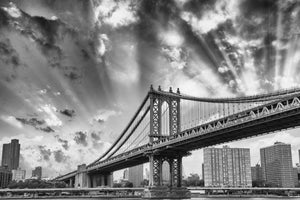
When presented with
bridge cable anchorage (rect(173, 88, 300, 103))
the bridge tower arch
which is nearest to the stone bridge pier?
the bridge tower arch

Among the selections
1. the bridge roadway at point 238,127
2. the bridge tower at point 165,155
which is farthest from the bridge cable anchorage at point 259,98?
the bridge tower at point 165,155

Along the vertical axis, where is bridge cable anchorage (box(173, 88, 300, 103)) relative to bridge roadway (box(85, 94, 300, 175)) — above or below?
above

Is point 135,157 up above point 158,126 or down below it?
below

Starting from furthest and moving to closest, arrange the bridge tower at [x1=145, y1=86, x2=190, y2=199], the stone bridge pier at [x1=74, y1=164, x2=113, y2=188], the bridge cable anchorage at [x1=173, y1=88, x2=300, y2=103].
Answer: the stone bridge pier at [x1=74, y1=164, x2=113, y2=188] → the bridge tower at [x1=145, y1=86, x2=190, y2=199] → the bridge cable anchorage at [x1=173, y1=88, x2=300, y2=103]

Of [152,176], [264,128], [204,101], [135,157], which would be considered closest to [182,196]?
[152,176]

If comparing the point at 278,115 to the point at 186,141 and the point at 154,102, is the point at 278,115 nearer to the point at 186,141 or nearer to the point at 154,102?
the point at 186,141

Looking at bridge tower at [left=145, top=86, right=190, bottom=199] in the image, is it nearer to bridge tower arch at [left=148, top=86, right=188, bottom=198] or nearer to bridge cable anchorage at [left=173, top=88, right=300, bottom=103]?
bridge tower arch at [left=148, top=86, right=188, bottom=198]

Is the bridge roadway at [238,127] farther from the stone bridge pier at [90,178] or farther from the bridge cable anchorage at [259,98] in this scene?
the stone bridge pier at [90,178]
